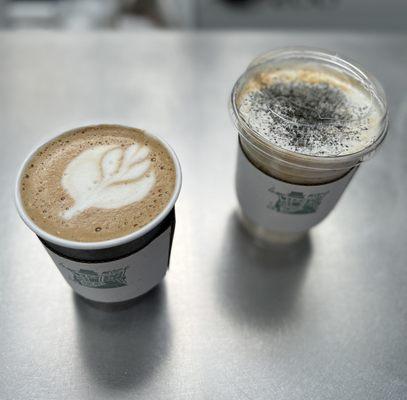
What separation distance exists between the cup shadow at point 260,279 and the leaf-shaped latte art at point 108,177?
29 centimetres

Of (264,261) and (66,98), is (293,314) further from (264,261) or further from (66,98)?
(66,98)

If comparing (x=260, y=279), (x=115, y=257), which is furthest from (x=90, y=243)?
(x=260, y=279)

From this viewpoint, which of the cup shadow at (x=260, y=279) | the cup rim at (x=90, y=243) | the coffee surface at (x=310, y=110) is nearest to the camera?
the cup rim at (x=90, y=243)

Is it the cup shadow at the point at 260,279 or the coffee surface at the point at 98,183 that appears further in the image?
the cup shadow at the point at 260,279

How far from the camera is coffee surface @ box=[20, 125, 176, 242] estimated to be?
63 centimetres

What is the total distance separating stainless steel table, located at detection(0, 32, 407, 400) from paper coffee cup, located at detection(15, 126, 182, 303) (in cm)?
12

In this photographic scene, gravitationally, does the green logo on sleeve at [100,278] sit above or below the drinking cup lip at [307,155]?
below

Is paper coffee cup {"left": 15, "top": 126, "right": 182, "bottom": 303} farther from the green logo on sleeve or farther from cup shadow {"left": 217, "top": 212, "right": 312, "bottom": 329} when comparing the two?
cup shadow {"left": 217, "top": 212, "right": 312, "bottom": 329}

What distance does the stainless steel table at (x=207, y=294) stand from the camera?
2.42ft

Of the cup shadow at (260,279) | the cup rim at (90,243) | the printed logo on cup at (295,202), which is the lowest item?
the cup shadow at (260,279)

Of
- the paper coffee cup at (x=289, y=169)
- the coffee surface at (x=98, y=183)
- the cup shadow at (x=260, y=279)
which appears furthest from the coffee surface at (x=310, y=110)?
the cup shadow at (x=260, y=279)

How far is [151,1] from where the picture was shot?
2262 millimetres

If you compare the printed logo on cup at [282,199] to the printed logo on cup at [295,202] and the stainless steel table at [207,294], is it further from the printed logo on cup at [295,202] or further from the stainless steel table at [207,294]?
the stainless steel table at [207,294]

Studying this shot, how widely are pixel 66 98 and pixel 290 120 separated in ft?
2.20
